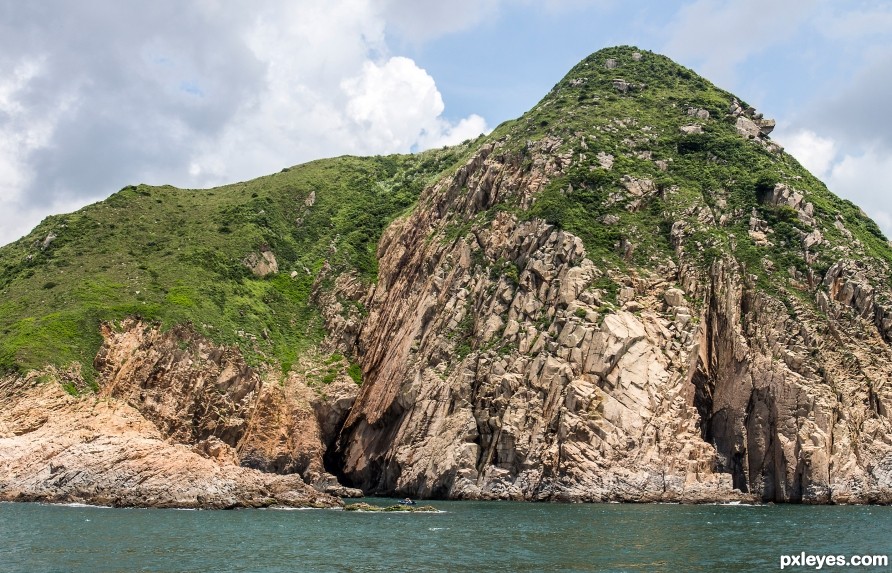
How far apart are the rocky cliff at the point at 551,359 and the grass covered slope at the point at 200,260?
4.54 ft

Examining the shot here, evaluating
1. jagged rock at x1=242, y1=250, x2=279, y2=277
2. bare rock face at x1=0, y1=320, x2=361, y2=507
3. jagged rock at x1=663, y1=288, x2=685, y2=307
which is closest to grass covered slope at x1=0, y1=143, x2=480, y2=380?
jagged rock at x1=242, y1=250, x2=279, y2=277

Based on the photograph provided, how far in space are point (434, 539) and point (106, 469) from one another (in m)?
36.2

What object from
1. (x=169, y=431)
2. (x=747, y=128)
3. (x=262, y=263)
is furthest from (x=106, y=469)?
(x=747, y=128)

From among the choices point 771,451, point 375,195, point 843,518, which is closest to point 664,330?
point 771,451

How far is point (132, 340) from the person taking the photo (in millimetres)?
91125

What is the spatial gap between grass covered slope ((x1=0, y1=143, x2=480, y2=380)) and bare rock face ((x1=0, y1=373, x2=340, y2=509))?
7.80 meters

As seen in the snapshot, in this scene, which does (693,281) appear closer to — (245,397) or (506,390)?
(506,390)

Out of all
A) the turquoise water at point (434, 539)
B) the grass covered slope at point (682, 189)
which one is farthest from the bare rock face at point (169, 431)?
the grass covered slope at point (682, 189)

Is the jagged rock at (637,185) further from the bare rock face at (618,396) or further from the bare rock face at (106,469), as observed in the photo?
the bare rock face at (106,469)

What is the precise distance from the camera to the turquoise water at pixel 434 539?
39250 millimetres

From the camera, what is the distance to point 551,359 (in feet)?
269

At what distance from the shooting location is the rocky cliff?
246 feet

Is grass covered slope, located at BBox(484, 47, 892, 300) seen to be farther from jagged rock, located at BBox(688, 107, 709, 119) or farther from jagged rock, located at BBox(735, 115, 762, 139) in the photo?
jagged rock, located at BBox(735, 115, 762, 139)

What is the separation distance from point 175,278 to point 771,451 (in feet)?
242
